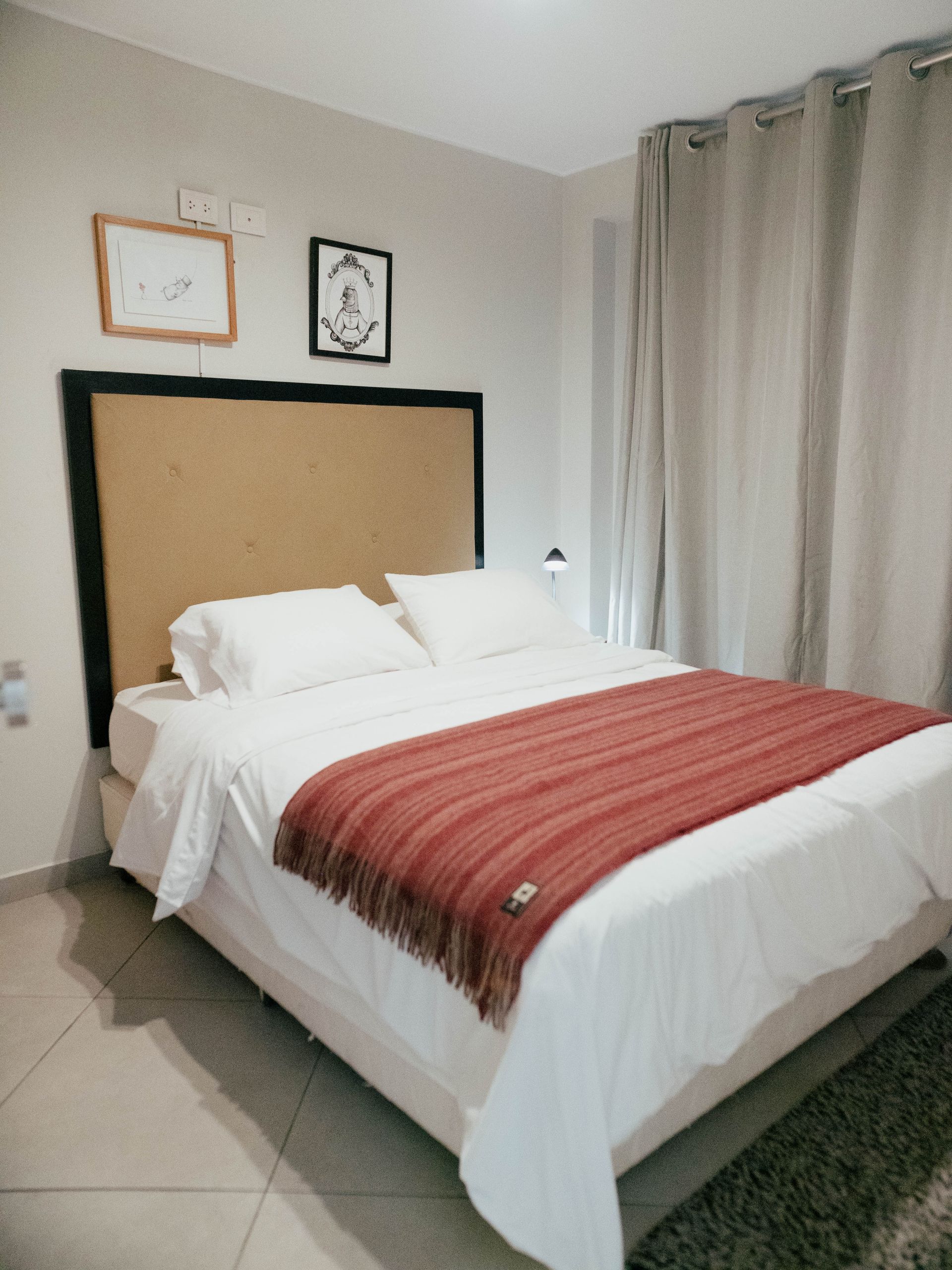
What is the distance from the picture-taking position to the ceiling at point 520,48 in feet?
8.00

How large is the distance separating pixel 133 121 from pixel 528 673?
2.01 metres

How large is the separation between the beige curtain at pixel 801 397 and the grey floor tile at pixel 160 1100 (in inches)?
85.1

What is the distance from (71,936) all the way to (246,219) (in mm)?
2261

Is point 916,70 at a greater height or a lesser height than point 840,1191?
greater

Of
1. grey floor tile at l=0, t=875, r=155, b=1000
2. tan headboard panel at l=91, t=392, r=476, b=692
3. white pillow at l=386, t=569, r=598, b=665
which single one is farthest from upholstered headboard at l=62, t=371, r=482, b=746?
grey floor tile at l=0, t=875, r=155, b=1000

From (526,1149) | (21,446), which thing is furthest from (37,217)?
(526,1149)

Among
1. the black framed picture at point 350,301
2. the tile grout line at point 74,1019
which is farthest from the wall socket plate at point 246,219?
the tile grout line at point 74,1019

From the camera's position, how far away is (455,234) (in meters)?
3.50

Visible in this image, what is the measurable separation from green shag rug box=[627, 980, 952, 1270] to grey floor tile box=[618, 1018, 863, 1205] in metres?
0.03

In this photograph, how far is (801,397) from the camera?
3055 millimetres

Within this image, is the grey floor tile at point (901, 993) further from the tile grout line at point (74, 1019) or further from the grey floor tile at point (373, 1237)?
the tile grout line at point (74, 1019)

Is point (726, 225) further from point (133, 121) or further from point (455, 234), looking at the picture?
point (133, 121)

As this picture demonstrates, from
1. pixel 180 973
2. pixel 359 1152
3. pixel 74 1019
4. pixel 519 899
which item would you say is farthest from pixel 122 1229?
pixel 519 899

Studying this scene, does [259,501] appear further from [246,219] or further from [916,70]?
[916,70]
